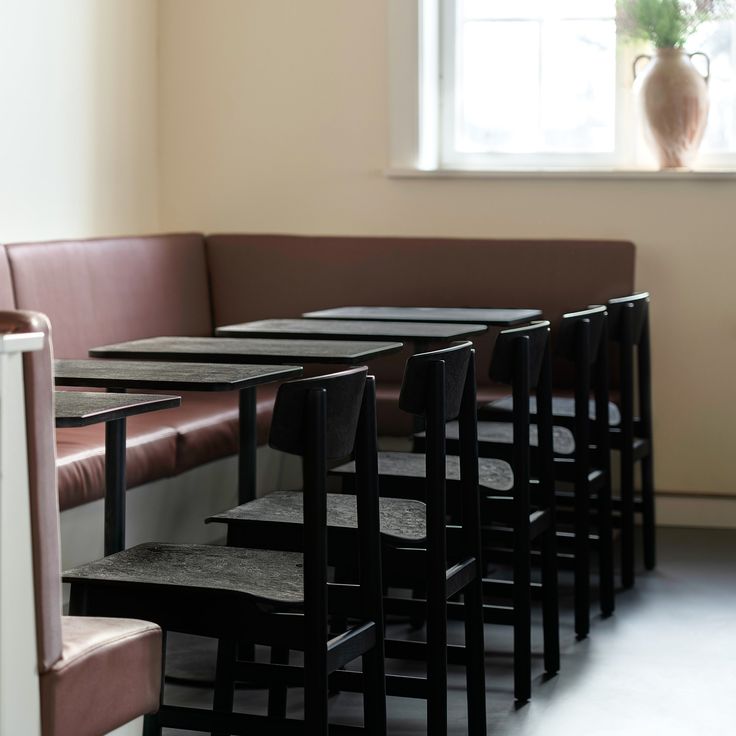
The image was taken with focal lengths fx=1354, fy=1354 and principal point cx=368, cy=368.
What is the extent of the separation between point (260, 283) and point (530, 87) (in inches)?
52.8

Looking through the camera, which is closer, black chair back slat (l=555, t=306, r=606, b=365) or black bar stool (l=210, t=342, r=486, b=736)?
black bar stool (l=210, t=342, r=486, b=736)

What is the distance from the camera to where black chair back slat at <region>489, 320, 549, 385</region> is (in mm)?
3041

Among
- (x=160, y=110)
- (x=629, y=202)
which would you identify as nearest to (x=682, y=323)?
(x=629, y=202)

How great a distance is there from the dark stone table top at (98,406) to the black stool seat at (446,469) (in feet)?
2.48

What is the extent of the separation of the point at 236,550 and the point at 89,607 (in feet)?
0.99

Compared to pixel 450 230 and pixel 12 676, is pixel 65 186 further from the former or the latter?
pixel 12 676

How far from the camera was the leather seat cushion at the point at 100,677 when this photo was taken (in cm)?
177

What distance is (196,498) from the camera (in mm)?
4086

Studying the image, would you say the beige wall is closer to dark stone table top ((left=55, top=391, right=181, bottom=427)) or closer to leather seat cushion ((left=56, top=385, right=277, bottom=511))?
leather seat cushion ((left=56, top=385, right=277, bottom=511))

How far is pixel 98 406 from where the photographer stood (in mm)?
2348

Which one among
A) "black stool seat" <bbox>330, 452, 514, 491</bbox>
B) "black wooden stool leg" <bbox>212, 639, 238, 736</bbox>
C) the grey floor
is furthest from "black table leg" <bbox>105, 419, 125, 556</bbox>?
"black stool seat" <bbox>330, 452, 514, 491</bbox>

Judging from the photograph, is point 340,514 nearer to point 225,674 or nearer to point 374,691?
point 225,674

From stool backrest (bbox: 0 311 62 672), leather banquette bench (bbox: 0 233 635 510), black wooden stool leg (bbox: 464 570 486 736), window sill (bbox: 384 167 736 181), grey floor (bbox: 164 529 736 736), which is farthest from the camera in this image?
window sill (bbox: 384 167 736 181)

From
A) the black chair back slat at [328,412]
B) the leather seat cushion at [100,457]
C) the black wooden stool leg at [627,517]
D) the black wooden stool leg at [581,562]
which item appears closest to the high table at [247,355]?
the leather seat cushion at [100,457]
